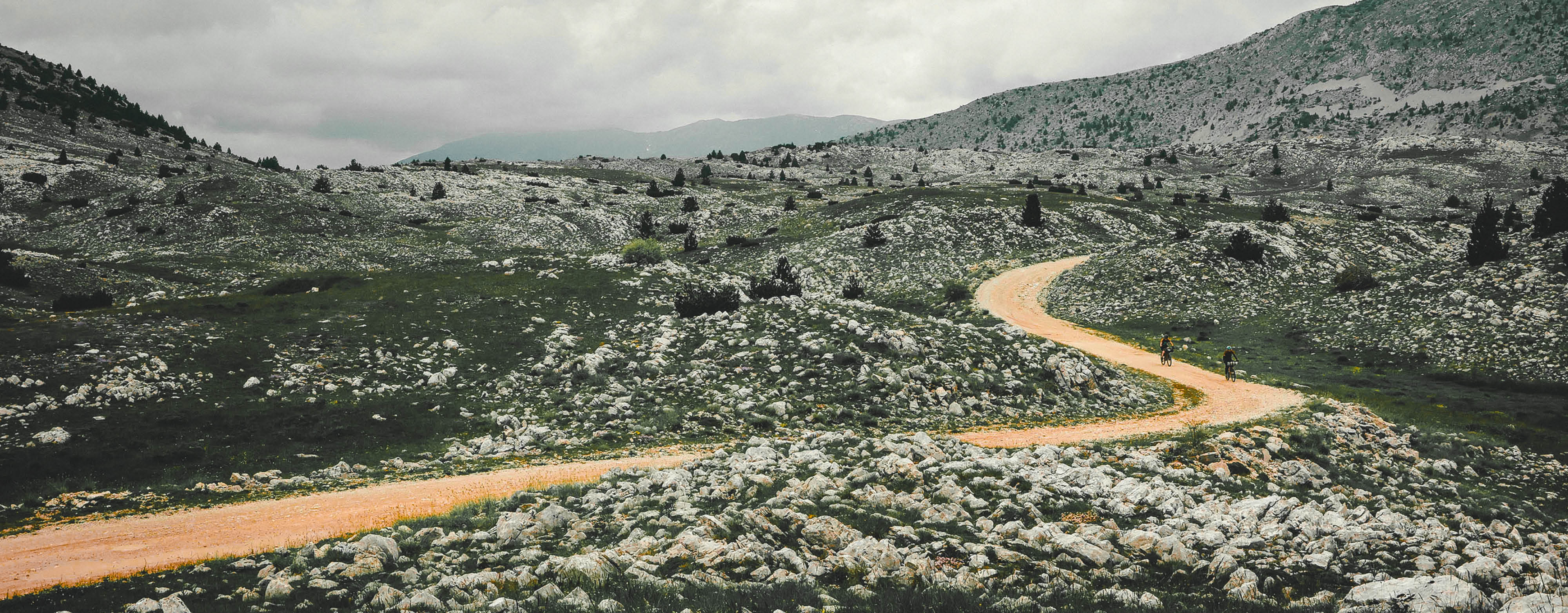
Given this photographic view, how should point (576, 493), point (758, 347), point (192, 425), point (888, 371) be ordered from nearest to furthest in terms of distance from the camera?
point (576, 493), point (192, 425), point (888, 371), point (758, 347)

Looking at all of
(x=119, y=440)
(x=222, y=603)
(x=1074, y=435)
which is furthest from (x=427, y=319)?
(x=1074, y=435)

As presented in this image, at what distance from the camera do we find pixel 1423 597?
6715mm

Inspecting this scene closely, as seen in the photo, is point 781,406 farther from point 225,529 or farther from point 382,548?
point 225,529

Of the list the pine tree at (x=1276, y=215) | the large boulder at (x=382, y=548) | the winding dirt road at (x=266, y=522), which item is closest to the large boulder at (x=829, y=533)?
the winding dirt road at (x=266, y=522)

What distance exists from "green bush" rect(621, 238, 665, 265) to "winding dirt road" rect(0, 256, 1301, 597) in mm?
22661

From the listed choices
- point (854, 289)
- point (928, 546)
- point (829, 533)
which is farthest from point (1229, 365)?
point (829, 533)

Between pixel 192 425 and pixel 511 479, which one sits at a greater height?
pixel 192 425

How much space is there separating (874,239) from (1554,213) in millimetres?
40819

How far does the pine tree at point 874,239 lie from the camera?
5800 centimetres

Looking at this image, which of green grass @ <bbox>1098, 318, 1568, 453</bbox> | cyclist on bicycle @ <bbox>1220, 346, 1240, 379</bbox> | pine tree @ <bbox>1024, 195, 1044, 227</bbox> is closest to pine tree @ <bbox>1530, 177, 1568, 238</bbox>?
green grass @ <bbox>1098, 318, 1568, 453</bbox>

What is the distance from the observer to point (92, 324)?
19.4 metres

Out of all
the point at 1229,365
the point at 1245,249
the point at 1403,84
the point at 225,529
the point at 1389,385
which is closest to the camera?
the point at 225,529

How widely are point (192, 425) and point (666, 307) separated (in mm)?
16033

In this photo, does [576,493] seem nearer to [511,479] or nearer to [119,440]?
[511,479]
